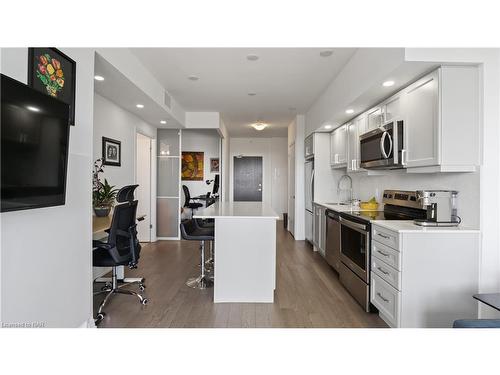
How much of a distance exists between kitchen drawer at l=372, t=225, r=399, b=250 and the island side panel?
98 cm

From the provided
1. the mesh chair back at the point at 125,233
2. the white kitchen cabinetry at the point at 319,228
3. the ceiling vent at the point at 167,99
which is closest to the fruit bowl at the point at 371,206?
the white kitchen cabinetry at the point at 319,228

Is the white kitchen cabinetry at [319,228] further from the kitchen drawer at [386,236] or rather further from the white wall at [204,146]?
the white wall at [204,146]

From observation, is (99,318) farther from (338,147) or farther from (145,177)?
Result: (338,147)

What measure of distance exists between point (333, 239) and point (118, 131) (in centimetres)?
341

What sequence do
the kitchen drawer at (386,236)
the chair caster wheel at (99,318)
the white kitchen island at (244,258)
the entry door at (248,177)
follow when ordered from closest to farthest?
the kitchen drawer at (386,236)
the chair caster wheel at (99,318)
the white kitchen island at (244,258)
the entry door at (248,177)

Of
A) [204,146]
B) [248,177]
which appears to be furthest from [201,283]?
[248,177]

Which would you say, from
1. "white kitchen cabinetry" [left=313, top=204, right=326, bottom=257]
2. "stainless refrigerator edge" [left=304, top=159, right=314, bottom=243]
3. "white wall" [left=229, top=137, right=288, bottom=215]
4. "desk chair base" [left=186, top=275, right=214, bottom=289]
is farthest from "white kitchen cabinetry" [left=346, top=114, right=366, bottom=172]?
"white wall" [left=229, top=137, right=288, bottom=215]

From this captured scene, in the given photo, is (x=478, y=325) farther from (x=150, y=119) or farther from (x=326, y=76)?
(x=150, y=119)

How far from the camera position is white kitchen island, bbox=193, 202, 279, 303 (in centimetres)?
314

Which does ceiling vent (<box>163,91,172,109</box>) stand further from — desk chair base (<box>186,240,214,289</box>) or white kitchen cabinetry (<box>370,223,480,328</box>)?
white kitchen cabinetry (<box>370,223,480,328</box>)

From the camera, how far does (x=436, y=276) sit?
229cm

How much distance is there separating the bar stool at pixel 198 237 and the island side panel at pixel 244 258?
0.28 metres

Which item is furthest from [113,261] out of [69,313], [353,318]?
[353,318]

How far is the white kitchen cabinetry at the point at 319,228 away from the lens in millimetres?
4676
